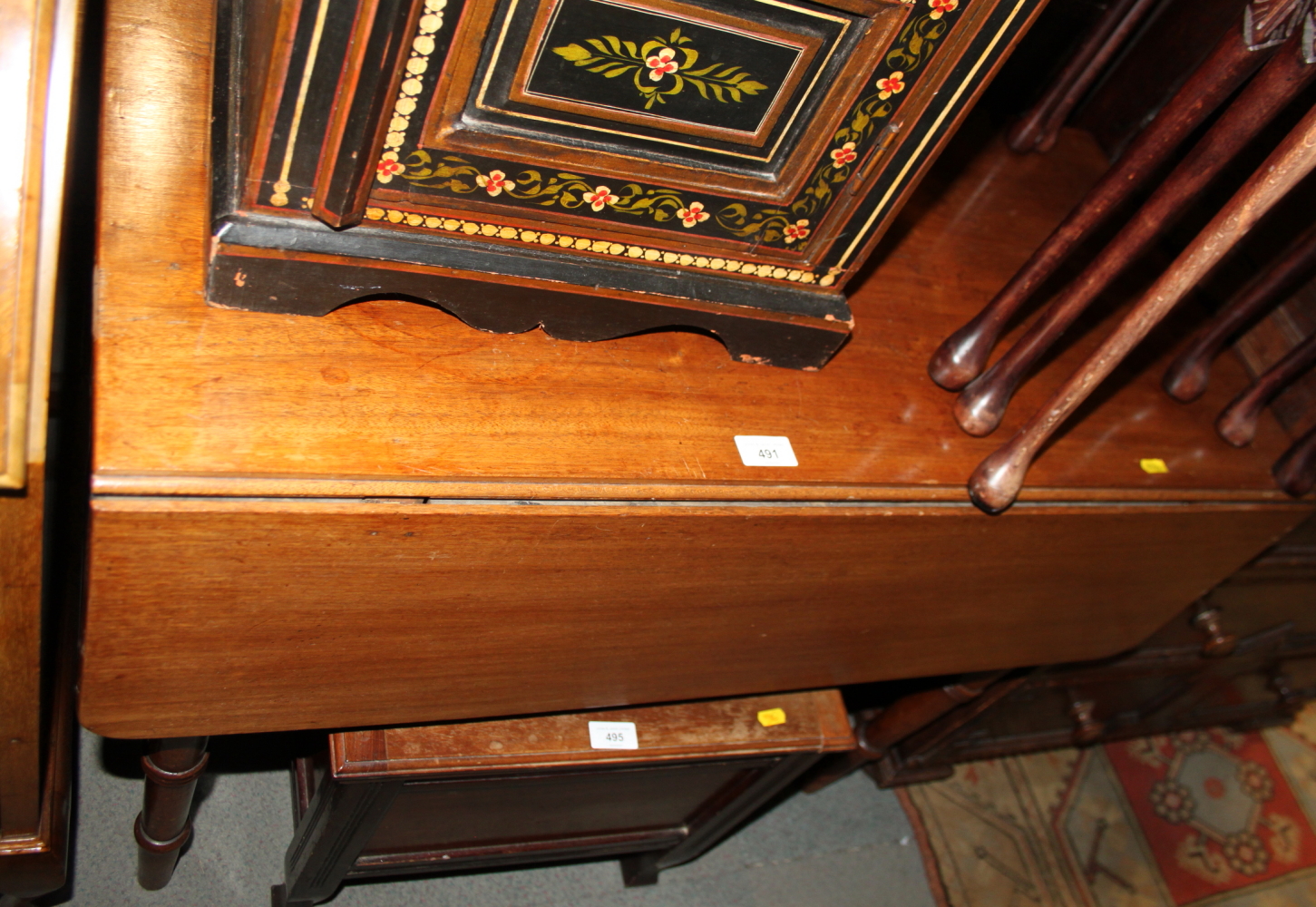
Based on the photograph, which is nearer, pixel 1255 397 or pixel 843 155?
pixel 843 155

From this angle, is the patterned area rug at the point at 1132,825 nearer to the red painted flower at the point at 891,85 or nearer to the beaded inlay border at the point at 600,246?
the beaded inlay border at the point at 600,246

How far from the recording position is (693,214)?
3.25 ft

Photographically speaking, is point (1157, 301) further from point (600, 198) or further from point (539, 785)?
point (539, 785)

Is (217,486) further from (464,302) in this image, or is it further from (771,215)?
(771,215)

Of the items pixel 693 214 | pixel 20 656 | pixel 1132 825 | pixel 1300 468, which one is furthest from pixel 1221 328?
pixel 20 656

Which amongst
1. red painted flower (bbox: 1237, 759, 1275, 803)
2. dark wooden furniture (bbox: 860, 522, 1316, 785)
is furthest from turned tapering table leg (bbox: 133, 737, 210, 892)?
red painted flower (bbox: 1237, 759, 1275, 803)

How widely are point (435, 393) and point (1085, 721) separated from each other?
5.99ft

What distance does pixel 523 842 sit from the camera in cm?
164

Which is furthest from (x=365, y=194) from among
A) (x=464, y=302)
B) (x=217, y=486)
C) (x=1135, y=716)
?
(x=1135, y=716)

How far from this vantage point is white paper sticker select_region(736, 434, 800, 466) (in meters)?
1.08

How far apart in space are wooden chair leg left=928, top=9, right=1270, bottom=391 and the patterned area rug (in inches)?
52.8

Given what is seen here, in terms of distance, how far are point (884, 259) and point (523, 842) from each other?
1.10m

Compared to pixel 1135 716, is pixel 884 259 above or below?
above

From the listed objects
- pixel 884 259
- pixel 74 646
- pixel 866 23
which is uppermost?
pixel 866 23
